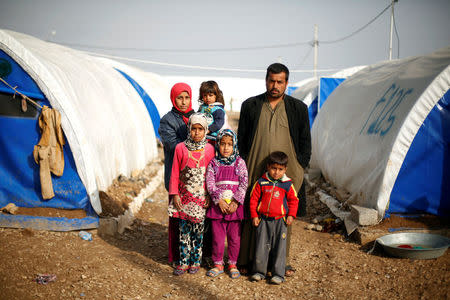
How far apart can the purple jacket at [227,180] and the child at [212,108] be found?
371 mm

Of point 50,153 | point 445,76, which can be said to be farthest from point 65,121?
point 445,76

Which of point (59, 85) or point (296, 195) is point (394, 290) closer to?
point (296, 195)

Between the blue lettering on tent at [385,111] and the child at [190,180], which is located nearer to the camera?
the child at [190,180]

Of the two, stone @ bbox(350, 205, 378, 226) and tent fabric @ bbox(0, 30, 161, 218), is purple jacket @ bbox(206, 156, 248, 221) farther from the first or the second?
tent fabric @ bbox(0, 30, 161, 218)

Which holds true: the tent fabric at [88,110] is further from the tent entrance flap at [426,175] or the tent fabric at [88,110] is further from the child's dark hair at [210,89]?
the tent entrance flap at [426,175]

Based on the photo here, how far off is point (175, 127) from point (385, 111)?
350cm

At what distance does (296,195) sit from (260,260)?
74cm

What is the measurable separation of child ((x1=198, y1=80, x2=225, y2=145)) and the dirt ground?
1.52 metres

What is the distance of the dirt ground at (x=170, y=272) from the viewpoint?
335cm

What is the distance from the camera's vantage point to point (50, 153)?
467 centimetres

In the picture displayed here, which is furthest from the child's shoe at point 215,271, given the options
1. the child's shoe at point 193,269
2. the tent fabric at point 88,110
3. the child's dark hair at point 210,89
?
the tent fabric at point 88,110

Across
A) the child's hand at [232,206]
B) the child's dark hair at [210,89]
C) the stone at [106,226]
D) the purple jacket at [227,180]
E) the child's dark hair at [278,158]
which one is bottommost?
the stone at [106,226]

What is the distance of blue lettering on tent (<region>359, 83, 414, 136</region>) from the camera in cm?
516

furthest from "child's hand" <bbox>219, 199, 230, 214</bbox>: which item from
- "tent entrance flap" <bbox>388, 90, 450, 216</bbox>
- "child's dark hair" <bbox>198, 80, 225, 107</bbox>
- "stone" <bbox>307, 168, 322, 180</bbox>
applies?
"stone" <bbox>307, 168, 322, 180</bbox>
